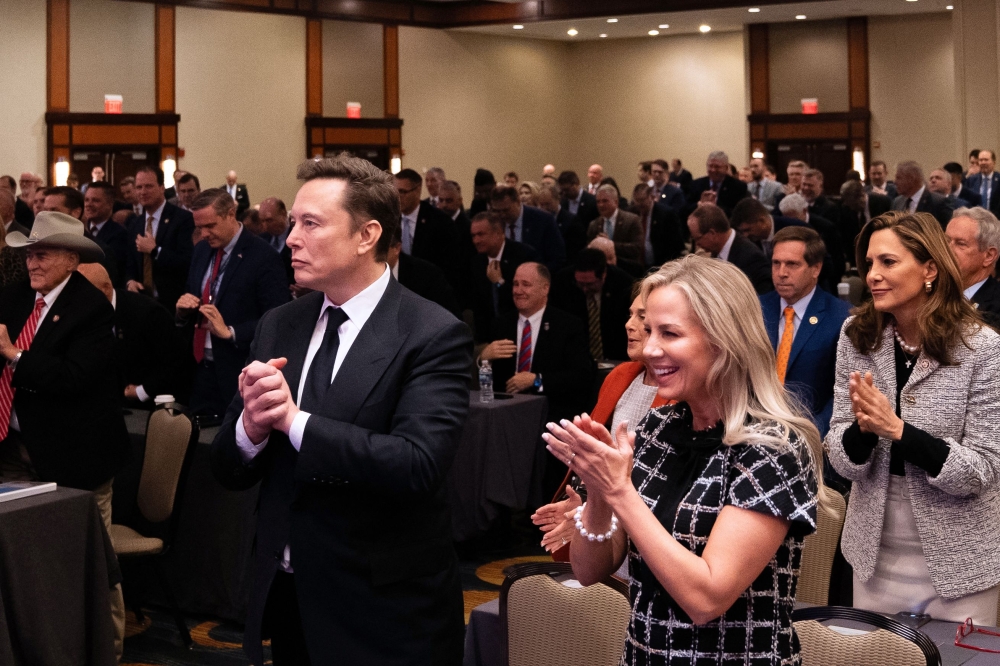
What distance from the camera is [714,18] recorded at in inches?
763

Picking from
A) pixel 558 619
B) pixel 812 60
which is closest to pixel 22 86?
pixel 812 60

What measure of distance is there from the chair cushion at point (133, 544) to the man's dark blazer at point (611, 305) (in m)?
3.27

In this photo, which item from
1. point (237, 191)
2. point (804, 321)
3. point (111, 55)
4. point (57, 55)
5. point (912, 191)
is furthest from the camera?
point (237, 191)

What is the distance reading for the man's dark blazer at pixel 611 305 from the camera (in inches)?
293

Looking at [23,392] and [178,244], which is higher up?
[178,244]

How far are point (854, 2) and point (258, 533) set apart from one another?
57.7 feet

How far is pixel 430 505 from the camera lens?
96.5 inches

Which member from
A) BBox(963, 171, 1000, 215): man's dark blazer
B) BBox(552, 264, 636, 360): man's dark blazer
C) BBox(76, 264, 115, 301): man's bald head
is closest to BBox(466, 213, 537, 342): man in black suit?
BBox(552, 264, 636, 360): man's dark blazer

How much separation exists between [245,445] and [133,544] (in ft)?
9.40

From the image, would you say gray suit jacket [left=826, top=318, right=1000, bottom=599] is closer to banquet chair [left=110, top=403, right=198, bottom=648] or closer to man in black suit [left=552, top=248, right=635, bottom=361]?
banquet chair [left=110, top=403, right=198, bottom=648]

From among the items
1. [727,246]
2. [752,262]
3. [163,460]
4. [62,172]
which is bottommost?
[163,460]

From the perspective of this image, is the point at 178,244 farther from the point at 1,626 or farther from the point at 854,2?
the point at 854,2

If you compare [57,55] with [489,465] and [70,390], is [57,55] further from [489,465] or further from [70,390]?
[70,390]

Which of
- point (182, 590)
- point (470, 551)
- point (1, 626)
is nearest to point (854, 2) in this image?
point (470, 551)
